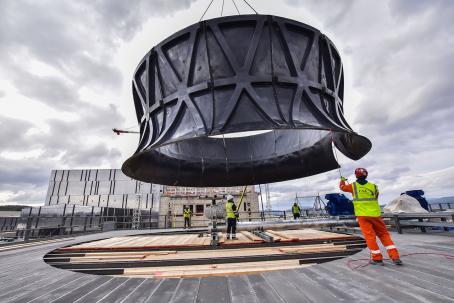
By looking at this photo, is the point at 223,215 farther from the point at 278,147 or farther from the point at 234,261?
the point at 234,261

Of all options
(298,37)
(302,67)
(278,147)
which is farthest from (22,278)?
(278,147)

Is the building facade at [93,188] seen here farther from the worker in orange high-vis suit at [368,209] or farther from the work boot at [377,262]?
the work boot at [377,262]

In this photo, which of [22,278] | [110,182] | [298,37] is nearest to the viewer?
[22,278]

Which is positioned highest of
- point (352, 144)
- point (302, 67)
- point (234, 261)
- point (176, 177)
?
point (302, 67)

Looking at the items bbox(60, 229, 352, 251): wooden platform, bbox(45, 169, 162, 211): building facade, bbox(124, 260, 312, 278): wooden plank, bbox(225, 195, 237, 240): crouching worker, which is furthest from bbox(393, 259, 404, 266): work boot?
bbox(45, 169, 162, 211): building facade

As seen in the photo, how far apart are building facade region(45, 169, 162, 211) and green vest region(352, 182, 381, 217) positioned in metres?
65.6

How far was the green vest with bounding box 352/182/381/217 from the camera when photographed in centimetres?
410

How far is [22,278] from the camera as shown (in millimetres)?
3652

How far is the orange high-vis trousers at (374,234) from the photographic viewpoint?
372 cm

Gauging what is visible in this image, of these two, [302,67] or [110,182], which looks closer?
[302,67]

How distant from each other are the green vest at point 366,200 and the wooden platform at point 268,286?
90cm

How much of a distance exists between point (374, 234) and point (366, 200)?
0.61 m

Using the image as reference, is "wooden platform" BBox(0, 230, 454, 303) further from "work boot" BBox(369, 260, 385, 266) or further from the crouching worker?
the crouching worker

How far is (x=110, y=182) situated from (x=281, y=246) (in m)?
72.9
